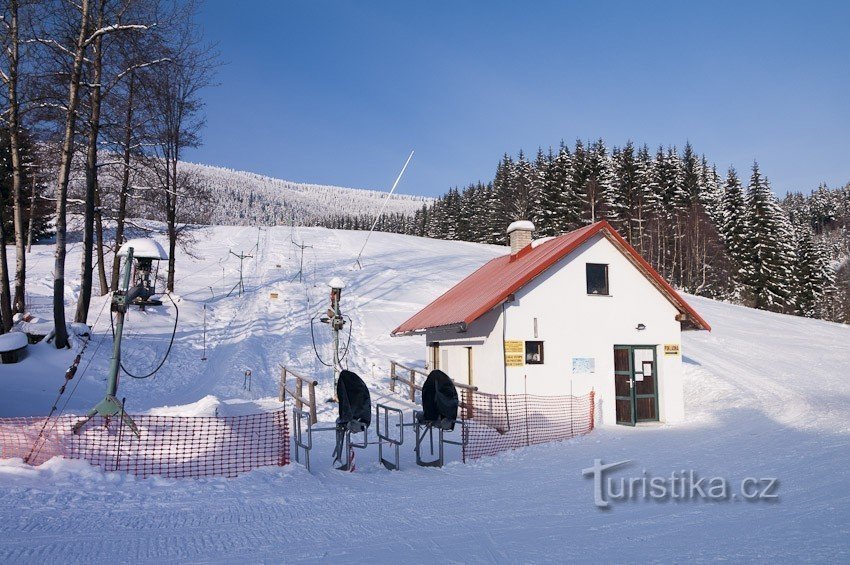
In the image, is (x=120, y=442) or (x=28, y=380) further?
(x=28, y=380)

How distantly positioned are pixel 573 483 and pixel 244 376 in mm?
15041

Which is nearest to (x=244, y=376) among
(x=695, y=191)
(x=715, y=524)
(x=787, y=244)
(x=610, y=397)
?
(x=610, y=397)

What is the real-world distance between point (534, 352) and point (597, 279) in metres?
2.96

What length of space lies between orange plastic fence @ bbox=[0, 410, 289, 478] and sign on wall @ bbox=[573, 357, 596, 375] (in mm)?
8495

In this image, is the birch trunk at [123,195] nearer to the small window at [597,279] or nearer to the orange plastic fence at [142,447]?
the orange plastic fence at [142,447]

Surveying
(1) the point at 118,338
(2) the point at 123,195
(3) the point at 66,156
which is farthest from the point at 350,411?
(2) the point at 123,195

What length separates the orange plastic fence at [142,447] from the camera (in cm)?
900

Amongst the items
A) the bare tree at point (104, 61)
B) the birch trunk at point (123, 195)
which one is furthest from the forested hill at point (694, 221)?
the bare tree at point (104, 61)

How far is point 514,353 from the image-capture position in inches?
618

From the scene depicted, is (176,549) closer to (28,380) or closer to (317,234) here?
(28,380)

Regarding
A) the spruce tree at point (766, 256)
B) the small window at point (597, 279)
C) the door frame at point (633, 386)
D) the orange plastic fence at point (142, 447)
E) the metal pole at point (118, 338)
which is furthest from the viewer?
the spruce tree at point (766, 256)

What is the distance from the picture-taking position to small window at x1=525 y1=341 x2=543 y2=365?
16.0m

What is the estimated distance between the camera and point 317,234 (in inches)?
2724

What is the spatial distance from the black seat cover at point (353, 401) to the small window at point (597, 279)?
8.63m
